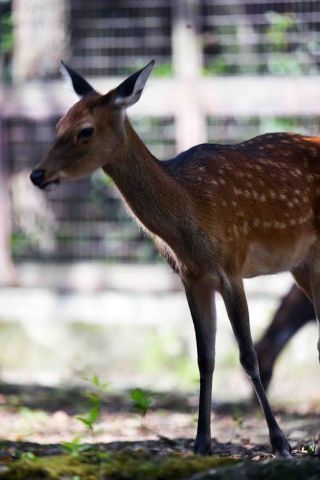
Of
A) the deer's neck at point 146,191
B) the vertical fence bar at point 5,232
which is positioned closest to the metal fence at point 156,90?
the vertical fence bar at point 5,232

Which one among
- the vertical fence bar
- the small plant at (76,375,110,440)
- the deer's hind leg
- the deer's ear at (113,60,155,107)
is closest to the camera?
the small plant at (76,375,110,440)

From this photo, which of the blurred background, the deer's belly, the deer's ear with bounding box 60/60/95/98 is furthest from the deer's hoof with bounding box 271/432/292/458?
the blurred background

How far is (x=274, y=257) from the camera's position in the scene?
6.55 m

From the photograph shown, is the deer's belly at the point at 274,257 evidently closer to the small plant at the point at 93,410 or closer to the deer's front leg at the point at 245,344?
the deer's front leg at the point at 245,344

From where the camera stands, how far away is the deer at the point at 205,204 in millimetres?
6023

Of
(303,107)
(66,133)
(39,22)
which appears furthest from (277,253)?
(39,22)

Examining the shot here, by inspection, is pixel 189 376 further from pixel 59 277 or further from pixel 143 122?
pixel 143 122

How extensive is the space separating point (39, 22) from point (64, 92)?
114cm

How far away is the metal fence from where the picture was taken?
11.5m

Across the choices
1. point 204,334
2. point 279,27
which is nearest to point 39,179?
point 204,334

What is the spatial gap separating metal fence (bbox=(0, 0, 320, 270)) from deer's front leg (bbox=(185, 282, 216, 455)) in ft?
17.0

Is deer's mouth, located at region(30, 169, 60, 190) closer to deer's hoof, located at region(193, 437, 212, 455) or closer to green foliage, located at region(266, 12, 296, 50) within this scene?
deer's hoof, located at region(193, 437, 212, 455)

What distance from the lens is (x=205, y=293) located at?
6336 mm

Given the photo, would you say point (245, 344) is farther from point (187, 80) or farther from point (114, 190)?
point (114, 190)
